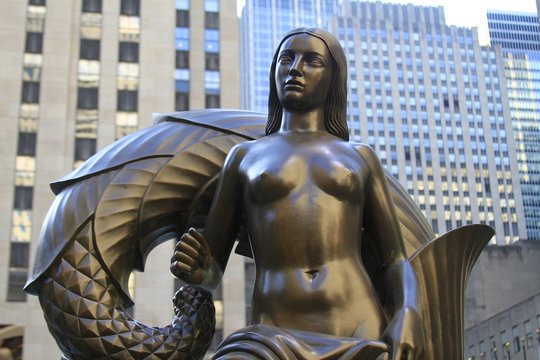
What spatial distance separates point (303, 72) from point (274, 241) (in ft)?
3.63

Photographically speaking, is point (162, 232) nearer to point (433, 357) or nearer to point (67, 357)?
point (67, 357)

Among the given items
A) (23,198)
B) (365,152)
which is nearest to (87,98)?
(23,198)

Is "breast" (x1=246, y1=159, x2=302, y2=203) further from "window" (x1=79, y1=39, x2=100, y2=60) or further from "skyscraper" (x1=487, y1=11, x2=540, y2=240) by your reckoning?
"skyscraper" (x1=487, y1=11, x2=540, y2=240)

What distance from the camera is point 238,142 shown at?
16.9 feet

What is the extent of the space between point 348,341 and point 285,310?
396 mm

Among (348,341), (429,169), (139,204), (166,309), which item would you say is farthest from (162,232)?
(429,169)

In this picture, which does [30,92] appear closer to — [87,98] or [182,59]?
[87,98]

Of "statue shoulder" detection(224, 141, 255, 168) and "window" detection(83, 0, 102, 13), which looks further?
"window" detection(83, 0, 102, 13)

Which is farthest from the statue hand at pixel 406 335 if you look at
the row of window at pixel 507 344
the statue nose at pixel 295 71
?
the row of window at pixel 507 344

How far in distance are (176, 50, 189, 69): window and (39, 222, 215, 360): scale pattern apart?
128 ft

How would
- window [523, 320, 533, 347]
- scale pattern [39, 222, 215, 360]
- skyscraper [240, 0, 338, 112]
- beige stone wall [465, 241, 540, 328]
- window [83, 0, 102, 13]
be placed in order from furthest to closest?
skyscraper [240, 0, 338, 112] < beige stone wall [465, 241, 540, 328] < window [523, 320, 533, 347] < window [83, 0, 102, 13] < scale pattern [39, 222, 215, 360]

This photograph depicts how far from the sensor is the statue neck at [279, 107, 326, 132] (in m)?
4.80

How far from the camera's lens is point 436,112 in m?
110

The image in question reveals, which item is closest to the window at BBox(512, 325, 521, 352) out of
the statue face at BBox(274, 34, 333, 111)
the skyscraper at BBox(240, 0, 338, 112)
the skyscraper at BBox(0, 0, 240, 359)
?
the skyscraper at BBox(0, 0, 240, 359)
